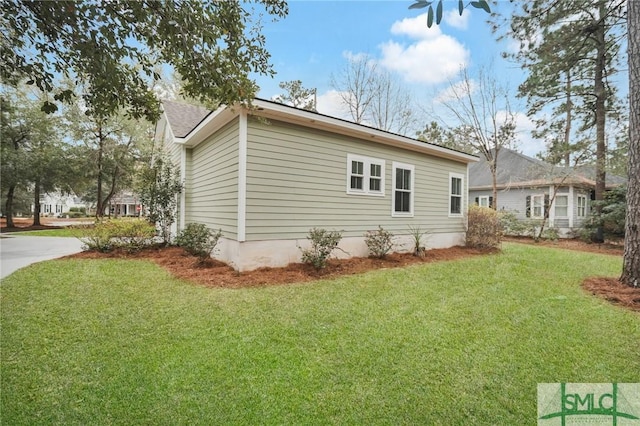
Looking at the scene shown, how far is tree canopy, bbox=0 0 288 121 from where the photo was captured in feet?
8.04

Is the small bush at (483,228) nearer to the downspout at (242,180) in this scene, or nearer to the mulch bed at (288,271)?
the mulch bed at (288,271)

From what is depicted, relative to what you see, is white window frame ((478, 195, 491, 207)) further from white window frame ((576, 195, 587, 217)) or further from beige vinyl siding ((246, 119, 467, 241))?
beige vinyl siding ((246, 119, 467, 241))

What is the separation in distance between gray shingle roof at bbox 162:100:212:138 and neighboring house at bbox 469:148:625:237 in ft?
51.8

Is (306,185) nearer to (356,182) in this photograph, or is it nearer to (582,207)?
(356,182)

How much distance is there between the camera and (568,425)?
6.81ft

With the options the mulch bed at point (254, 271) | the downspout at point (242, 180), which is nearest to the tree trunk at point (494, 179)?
the mulch bed at point (254, 271)

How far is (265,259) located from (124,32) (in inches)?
174

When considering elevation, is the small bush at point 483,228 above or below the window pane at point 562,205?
below

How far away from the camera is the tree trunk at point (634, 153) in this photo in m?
4.94

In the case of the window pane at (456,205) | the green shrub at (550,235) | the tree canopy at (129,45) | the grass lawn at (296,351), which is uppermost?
the tree canopy at (129,45)

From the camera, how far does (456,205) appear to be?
34.4 feet

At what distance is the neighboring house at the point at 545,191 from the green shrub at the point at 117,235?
56.5ft

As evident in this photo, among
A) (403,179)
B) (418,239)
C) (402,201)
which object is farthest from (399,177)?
(418,239)

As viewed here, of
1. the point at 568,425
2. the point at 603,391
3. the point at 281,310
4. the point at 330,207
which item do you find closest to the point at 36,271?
the point at 281,310
